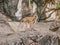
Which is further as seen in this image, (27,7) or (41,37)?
(27,7)

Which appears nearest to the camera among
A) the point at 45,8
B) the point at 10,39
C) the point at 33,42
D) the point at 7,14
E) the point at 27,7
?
the point at 10,39

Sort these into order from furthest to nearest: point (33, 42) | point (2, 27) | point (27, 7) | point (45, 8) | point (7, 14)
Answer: point (45, 8) < point (27, 7) < point (7, 14) < point (2, 27) < point (33, 42)

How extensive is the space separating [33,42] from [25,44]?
124 millimetres

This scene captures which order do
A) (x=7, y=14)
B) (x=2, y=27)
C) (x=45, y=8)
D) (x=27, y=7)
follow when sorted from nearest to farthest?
(x=2, y=27), (x=7, y=14), (x=27, y=7), (x=45, y=8)

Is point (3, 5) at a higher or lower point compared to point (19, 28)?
higher

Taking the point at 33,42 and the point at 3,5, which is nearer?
the point at 33,42

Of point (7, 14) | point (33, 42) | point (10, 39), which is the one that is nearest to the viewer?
point (10, 39)

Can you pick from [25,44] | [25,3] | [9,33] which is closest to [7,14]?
[25,3]

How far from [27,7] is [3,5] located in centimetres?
39

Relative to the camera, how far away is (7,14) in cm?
292

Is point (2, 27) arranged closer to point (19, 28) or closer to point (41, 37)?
point (19, 28)

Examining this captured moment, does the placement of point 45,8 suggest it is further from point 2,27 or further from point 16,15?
point 2,27

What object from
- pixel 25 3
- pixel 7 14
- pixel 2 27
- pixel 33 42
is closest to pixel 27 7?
pixel 25 3

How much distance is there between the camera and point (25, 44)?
1.96 metres
